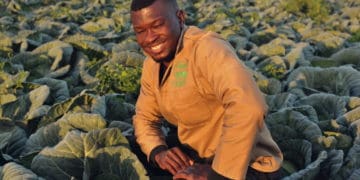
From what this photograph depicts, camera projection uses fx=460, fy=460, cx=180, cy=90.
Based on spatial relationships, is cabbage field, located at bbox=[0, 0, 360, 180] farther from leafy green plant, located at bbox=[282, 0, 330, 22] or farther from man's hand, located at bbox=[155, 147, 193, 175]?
leafy green plant, located at bbox=[282, 0, 330, 22]

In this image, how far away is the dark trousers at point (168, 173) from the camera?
284 centimetres

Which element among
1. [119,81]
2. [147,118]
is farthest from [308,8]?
[147,118]

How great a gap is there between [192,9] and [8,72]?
8.02m

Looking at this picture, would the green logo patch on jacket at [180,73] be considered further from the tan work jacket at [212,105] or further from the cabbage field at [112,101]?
the cabbage field at [112,101]

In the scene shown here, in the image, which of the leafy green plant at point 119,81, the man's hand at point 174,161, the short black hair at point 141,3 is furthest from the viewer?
the leafy green plant at point 119,81

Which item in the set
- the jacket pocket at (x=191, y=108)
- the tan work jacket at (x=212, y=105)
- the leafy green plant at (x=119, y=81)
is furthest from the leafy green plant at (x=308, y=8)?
the jacket pocket at (x=191, y=108)

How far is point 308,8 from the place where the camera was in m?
12.1

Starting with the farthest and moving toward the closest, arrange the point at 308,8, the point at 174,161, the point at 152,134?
the point at 308,8
the point at 152,134
the point at 174,161

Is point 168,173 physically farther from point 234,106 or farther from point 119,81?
point 119,81

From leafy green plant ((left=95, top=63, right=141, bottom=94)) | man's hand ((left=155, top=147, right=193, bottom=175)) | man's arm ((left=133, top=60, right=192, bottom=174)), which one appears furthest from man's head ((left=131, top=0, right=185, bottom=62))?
leafy green plant ((left=95, top=63, right=141, bottom=94))

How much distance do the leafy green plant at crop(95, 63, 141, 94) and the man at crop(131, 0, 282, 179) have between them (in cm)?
167

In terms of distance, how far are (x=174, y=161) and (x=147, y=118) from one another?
53 cm

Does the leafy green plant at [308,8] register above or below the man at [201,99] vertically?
below

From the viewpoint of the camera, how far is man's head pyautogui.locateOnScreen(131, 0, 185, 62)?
2715mm
